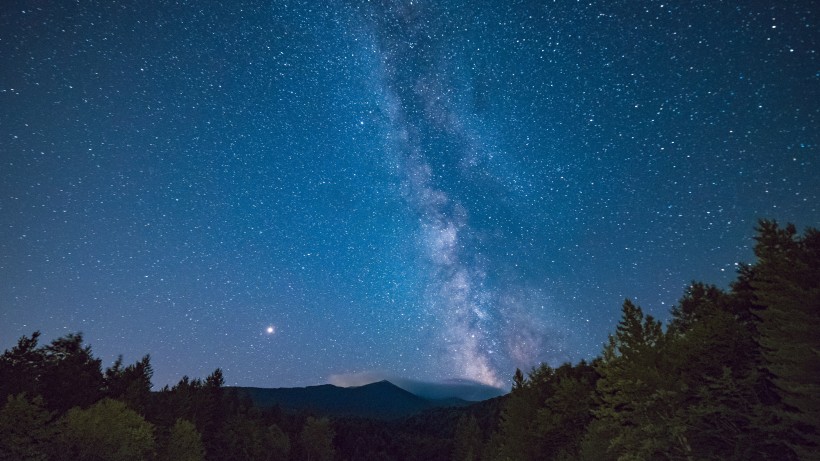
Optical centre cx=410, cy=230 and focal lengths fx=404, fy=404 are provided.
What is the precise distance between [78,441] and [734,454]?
50.3m

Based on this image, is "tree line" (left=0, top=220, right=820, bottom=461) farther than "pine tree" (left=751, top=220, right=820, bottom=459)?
Yes

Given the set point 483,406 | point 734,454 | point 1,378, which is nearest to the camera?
point 734,454

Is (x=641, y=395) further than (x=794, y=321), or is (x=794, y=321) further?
(x=641, y=395)

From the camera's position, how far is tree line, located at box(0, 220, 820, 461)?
701 inches

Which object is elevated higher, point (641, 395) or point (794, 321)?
point (794, 321)

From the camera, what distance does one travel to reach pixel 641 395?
90.3 feet

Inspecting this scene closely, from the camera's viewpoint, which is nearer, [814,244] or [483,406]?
[814,244]

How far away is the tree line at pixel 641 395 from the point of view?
58.4 feet

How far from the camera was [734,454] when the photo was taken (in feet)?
68.9

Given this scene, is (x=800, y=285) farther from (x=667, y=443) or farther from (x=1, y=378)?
(x=1, y=378)

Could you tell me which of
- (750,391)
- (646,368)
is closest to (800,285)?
(750,391)

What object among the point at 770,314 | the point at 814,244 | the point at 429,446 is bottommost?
the point at 429,446

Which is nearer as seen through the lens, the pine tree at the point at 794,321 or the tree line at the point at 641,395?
the pine tree at the point at 794,321

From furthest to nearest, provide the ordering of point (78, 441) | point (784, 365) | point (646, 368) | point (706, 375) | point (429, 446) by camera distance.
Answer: point (429, 446), point (78, 441), point (646, 368), point (706, 375), point (784, 365)
